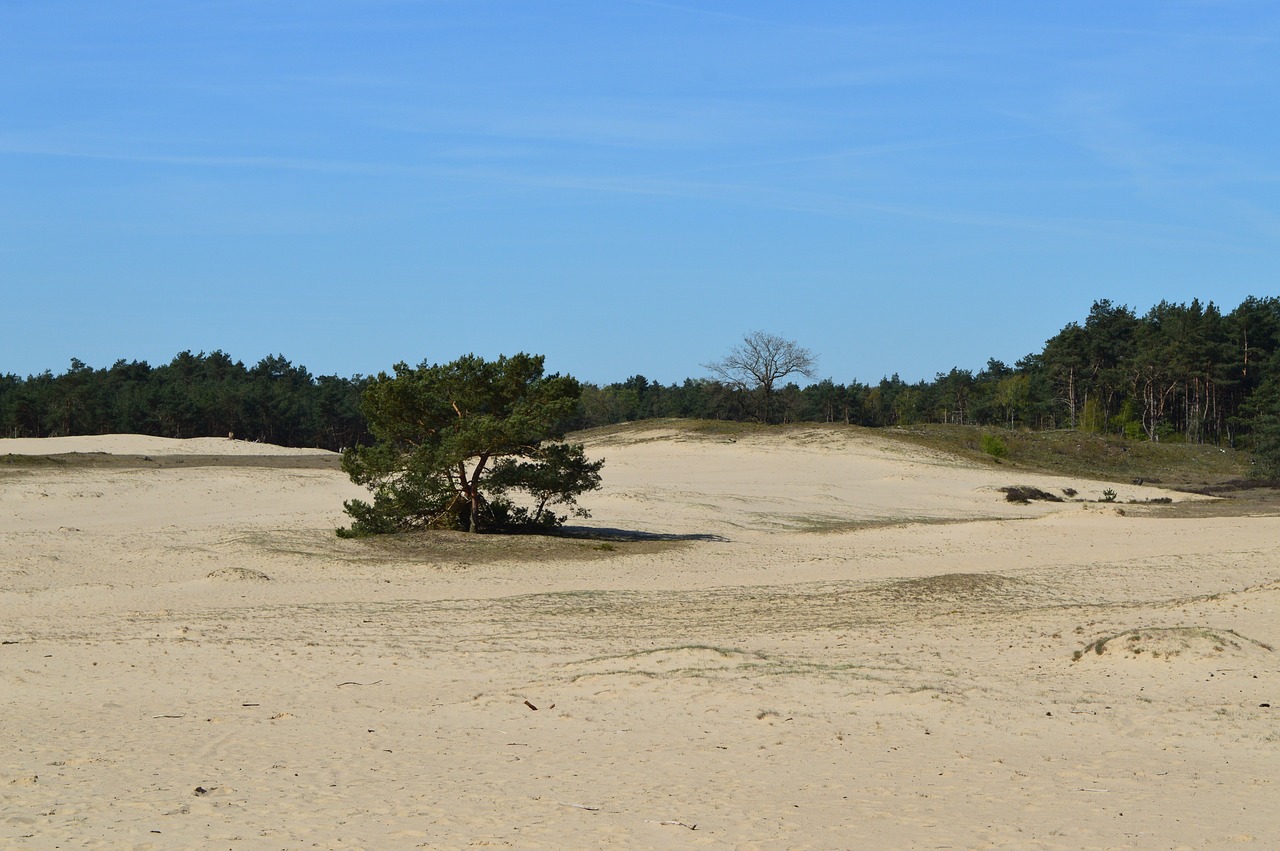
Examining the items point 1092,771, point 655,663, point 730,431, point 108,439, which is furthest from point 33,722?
point 108,439

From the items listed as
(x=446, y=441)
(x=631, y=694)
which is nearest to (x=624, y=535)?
(x=446, y=441)

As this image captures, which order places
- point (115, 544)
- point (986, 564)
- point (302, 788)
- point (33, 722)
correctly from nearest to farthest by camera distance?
point (302, 788)
point (33, 722)
point (986, 564)
point (115, 544)

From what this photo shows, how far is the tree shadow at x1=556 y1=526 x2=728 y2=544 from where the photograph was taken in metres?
26.1

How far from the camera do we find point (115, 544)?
2322 centimetres

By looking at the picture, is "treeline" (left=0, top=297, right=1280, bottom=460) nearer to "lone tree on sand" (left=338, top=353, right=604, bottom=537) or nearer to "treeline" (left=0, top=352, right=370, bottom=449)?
"treeline" (left=0, top=352, right=370, bottom=449)

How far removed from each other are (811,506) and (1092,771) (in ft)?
89.5

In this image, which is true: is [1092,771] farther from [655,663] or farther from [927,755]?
[655,663]

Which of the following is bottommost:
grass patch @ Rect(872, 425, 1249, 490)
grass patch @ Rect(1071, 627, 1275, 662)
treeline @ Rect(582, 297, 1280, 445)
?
grass patch @ Rect(1071, 627, 1275, 662)

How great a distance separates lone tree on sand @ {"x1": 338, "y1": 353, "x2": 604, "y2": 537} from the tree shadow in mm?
1126

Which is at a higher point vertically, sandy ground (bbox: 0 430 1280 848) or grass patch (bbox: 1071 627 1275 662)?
grass patch (bbox: 1071 627 1275 662)

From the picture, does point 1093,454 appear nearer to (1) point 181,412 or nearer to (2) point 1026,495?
(2) point 1026,495

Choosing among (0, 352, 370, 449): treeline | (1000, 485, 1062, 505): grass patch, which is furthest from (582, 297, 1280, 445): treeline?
(1000, 485, 1062, 505): grass patch

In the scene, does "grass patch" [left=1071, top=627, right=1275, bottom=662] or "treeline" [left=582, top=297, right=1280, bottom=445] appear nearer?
"grass patch" [left=1071, top=627, right=1275, bottom=662]

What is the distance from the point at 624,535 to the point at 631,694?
1649cm
